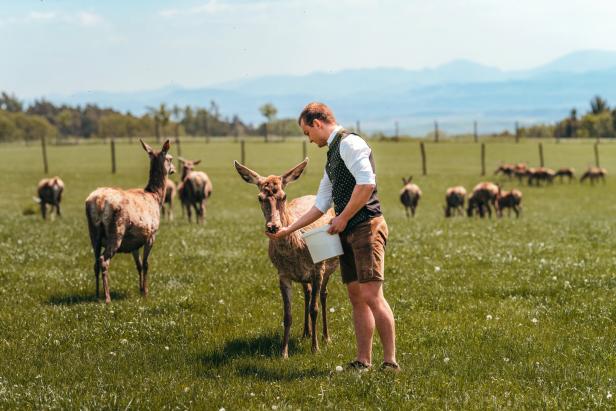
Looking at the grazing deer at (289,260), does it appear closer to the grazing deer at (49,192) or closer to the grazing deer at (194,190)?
the grazing deer at (194,190)

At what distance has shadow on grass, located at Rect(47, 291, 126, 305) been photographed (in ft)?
36.8

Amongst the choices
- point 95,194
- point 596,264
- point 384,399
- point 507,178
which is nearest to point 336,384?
point 384,399

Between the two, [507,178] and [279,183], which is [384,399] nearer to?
[279,183]

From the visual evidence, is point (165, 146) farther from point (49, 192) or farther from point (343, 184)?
point (49, 192)

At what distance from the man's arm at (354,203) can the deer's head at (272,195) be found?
2.77 feet

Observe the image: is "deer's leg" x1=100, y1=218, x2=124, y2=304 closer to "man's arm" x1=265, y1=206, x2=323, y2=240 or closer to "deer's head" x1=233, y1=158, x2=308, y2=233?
"deer's head" x1=233, y1=158, x2=308, y2=233

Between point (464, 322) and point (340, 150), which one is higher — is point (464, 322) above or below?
below

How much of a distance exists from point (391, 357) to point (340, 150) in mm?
2343

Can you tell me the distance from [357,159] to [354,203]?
0.46 meters

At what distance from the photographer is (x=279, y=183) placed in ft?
26.1

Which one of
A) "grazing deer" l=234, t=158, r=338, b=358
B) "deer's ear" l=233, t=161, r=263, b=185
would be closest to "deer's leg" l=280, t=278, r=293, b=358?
"grazing deer" l=234, t=158, r=338, b=358

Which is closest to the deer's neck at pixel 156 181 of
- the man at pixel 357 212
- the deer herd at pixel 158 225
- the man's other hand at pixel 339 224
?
the deer herd at pixel 158 225

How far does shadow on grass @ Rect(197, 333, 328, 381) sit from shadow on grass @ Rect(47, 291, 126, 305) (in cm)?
348

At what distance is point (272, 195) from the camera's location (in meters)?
7.86
